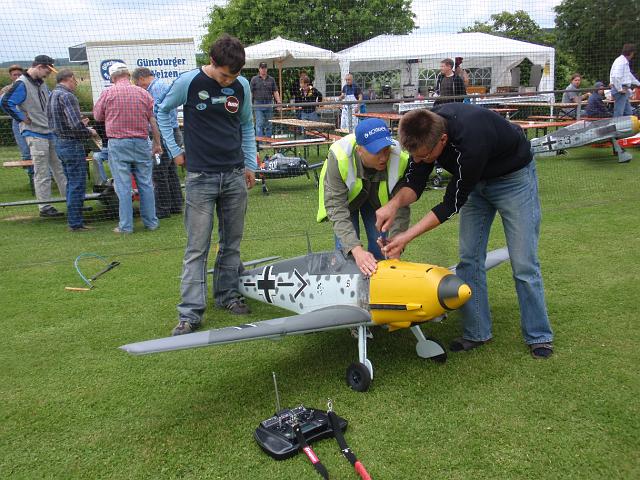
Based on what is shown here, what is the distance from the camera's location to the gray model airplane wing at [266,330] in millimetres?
3004

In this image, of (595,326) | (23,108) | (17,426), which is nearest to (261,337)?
(17,426)

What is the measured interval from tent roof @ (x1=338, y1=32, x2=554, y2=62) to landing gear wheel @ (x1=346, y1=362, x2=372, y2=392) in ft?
48.5

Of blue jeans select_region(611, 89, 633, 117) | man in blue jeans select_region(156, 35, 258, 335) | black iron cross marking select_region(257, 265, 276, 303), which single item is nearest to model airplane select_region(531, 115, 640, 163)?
blue jeans select_region(611, 89, 633, 117)

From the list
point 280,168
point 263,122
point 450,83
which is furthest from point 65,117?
point 450,83

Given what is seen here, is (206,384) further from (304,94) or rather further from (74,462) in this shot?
(304,94)

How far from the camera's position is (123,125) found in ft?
23.8

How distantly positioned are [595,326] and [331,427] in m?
2.38

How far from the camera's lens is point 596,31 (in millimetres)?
18938

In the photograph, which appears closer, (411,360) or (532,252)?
(532,252)

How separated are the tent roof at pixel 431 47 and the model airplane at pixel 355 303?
46.9 ft

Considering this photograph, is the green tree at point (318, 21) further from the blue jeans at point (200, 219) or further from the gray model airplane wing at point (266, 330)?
the gray model airplane wing at point (266, 330)

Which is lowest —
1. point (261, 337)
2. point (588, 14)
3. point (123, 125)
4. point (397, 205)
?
point (261, 337)

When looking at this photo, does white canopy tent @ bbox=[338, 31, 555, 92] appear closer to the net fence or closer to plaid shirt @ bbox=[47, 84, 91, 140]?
the net fence

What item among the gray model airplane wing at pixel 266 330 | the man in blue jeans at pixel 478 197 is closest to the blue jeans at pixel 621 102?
the man in blue jeans at pixel 478 197
